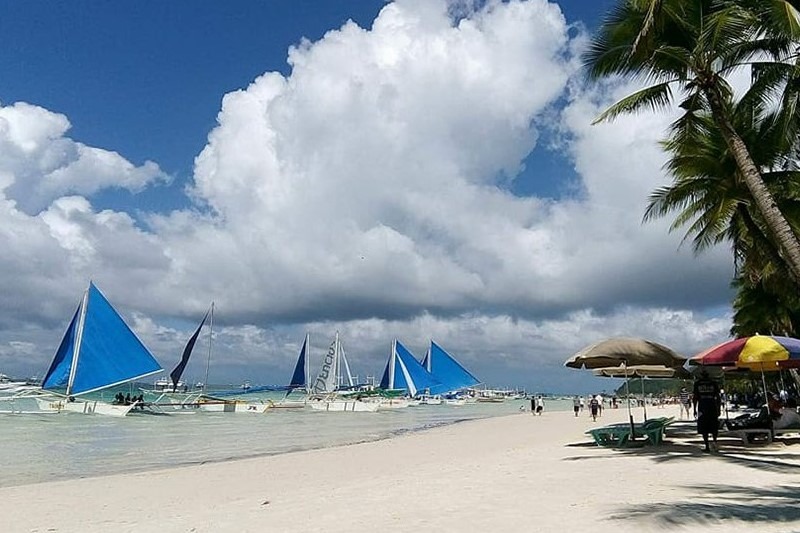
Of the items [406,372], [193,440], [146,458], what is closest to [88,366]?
[193,440]

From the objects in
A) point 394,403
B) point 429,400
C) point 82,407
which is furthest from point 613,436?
point 429,400

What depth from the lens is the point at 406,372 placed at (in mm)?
72812

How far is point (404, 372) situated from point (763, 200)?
6569 centimetres

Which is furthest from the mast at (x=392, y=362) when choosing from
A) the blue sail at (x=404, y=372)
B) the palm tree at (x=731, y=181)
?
the palm tree at (x=731, y=181)

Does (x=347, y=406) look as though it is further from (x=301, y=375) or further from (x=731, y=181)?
(x=731, y=181)

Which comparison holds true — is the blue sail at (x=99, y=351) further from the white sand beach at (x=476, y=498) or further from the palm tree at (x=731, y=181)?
the palm tree at (x=731, y=181)

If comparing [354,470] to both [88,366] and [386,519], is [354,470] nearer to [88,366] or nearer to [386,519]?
[386,519]

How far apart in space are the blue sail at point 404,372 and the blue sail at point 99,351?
38677mm

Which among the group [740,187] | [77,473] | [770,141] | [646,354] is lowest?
[77,473]

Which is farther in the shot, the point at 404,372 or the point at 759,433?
the point at 404,372

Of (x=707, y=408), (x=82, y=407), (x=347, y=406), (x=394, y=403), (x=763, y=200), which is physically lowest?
(x=707, y=408)

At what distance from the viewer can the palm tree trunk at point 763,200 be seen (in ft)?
26.9

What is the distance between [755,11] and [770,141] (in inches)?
179

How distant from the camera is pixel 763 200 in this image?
8.51m
